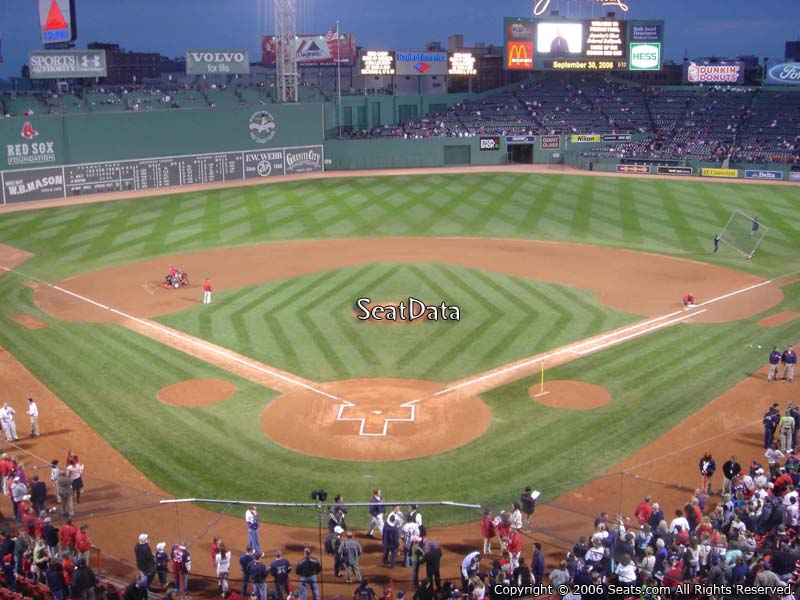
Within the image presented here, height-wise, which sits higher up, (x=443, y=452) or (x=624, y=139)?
(x=624, y=139)

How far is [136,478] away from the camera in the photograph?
2006 centimetres

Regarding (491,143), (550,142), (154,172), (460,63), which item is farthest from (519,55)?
(154,172)

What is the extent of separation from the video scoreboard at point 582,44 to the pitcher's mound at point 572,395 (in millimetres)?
57007

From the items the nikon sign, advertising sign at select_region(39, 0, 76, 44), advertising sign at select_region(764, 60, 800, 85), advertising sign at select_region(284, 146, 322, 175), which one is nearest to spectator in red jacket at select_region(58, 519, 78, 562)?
advertising sign at select_region(39, 0, 76, 44)

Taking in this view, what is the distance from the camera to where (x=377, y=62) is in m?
77.9

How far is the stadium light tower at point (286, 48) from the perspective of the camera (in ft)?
215

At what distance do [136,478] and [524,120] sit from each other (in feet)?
215

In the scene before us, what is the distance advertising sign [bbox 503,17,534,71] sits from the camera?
76.6 metres

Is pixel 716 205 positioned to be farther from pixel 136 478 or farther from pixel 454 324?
pixel 136 478

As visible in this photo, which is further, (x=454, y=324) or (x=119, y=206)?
(x=119, y=206)

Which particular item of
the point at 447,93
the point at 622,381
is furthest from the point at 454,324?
the point at 447,93

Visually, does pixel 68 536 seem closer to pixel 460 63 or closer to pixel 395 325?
pixel 395 325

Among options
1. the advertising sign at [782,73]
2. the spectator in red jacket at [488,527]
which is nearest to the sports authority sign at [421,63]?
the advertising sign at [782,73]

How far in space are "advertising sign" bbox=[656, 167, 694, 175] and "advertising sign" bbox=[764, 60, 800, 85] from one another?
16.4 m
